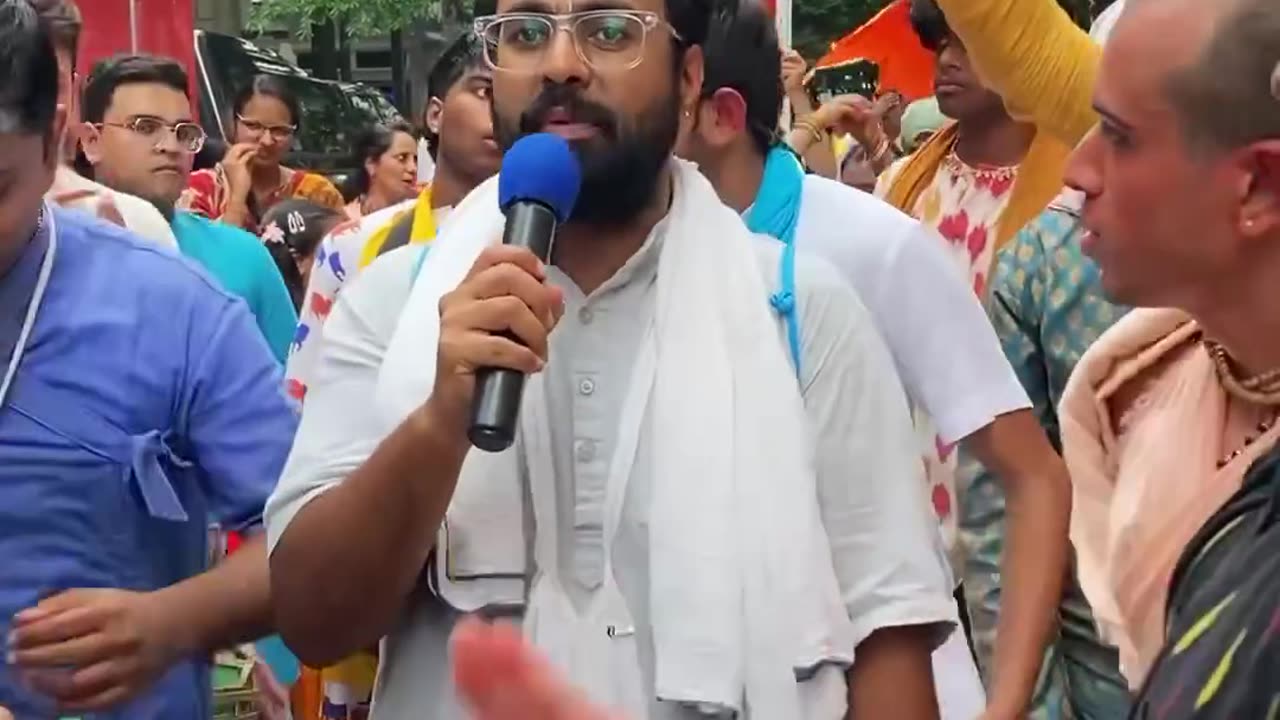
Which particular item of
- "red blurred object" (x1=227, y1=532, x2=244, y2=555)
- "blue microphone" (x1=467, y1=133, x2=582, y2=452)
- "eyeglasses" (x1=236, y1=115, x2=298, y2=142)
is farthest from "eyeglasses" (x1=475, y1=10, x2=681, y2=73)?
"eyeglasses" (x1=236, y1=115, x2=298, y2=142)

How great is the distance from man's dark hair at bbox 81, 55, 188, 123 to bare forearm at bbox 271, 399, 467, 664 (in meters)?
4.08

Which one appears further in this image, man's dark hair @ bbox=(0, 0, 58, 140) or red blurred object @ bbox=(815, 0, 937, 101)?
red blurred object @ bbox=(815, 0, 937, 101)

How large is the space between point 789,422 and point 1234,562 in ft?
2.89

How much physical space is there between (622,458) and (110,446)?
2.22 ft

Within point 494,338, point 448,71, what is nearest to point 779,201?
point 494,338

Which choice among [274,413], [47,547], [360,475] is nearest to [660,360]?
[360,475]

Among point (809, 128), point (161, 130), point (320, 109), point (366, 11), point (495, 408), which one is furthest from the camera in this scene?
point (366, 11)

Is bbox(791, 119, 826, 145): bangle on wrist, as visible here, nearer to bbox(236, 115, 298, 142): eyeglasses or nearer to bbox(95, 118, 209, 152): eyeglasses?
bbox(95, 118, 209, 152): eyeglasses

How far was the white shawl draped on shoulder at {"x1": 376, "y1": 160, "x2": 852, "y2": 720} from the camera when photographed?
2.26 metres

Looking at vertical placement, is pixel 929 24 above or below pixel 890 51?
below

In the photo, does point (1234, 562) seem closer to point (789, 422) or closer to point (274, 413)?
point (789, 422)

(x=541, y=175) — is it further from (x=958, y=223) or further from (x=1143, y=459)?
(x=958, y=223)

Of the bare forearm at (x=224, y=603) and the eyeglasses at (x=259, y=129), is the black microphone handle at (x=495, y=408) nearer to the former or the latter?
the bare forearm at (x=224, y=603)

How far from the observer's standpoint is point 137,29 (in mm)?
9000
